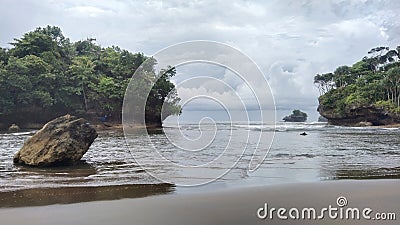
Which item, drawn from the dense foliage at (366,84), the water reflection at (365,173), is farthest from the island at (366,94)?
the water reflection at (365,173)

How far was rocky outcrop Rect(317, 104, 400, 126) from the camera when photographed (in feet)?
164

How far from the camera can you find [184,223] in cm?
487

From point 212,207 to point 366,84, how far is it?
57495 millimetres

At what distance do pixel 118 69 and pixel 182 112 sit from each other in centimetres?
3973

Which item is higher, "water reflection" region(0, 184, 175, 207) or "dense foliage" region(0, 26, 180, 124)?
"dense foliage" region(0, 26, 180, 124)

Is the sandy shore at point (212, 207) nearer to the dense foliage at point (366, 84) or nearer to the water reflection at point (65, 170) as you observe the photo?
the water reflection at point (65, 170)

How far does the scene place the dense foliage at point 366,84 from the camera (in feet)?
170

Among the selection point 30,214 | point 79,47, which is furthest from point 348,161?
point 79,47

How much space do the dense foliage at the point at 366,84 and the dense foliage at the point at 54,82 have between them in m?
30.3

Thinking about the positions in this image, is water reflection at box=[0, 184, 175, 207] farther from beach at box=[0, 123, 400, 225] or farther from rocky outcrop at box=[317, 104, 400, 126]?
rocky outcrop at box=[317, 104, 400, 126]

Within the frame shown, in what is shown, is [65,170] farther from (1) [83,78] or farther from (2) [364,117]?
(2) [364,117]

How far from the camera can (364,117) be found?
174 feet

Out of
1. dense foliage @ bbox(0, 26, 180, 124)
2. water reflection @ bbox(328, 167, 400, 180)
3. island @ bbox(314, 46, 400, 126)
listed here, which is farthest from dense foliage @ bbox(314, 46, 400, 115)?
water reflection @ bbox(328, 167, 400, 180)

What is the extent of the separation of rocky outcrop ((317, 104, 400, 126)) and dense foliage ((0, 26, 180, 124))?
29.9 metres
